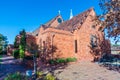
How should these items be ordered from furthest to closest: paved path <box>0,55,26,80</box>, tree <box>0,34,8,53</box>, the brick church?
tree <box>0,34,8,53</box>
the brick church
paved path <box>0,55,26,80</box>

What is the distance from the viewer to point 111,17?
18.0 m

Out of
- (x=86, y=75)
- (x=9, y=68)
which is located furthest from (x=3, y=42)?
(x=86, y=75)

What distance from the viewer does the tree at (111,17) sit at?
17797 mm

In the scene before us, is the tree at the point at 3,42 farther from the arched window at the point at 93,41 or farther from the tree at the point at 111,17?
the tree at the point at 111,17

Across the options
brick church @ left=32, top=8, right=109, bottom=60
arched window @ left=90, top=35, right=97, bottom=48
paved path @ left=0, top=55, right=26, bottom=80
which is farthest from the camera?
arched window @ left=90, top=35, right=97, bottom=48

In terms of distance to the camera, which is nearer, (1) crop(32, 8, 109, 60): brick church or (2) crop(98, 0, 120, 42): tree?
(2) crop(98, 0, 120, 42): tree

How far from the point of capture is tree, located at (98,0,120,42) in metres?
17.8

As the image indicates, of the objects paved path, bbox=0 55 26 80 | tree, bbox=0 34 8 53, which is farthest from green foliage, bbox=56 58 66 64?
tree, bbox=0 34 8 53

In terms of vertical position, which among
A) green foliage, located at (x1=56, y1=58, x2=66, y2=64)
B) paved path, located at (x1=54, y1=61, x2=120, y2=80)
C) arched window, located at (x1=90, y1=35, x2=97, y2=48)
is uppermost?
arched window, located at (x1=90, y1=35, x2=97, y2=48)

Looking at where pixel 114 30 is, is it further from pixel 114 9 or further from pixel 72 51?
pixel 72 51

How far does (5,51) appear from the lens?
166 feet

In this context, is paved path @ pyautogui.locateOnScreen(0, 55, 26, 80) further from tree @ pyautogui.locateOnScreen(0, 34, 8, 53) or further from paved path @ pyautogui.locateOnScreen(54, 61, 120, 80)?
tree @ pyautogui.locateOnScreen(0, 34, 8, 53)

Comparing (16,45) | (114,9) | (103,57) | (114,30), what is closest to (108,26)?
(114,30)

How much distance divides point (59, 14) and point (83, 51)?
65.9ft
